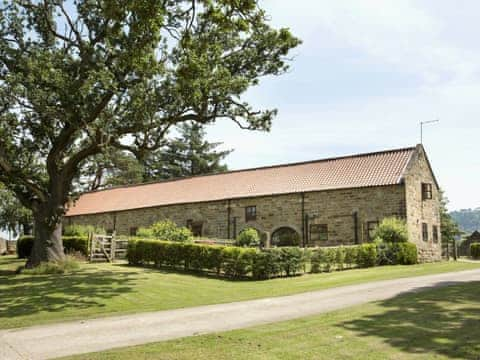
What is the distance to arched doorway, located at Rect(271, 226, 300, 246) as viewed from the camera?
102 ft

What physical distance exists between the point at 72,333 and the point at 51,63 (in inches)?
536

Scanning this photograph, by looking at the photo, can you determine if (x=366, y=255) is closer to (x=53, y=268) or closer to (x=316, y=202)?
(x=316, y=202)

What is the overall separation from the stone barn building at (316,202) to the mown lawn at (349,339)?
1859 centimetres

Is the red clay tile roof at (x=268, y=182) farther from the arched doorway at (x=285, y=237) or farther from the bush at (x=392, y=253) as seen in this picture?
the bush at (x=392, y=253)

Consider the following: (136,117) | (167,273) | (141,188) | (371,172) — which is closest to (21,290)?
(167,273)

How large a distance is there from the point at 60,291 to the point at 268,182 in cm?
2224

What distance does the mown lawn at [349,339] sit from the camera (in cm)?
690

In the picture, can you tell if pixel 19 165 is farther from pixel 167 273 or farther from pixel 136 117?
pixel 167 273

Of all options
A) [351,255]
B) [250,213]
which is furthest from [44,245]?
[250,213]

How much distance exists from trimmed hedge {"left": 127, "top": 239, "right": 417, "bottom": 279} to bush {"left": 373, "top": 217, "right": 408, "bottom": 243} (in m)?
0.54

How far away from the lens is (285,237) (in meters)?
31.9

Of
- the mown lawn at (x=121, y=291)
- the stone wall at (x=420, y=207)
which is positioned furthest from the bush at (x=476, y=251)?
the mown lawn at (x=121, y=291)

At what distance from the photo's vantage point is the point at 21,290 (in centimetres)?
1527

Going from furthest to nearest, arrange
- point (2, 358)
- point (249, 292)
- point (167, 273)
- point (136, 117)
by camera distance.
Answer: point (167, 273) → point (136, 117) → point (249, 292) → point (2, 358)
